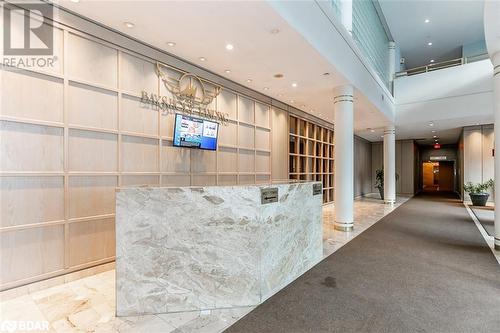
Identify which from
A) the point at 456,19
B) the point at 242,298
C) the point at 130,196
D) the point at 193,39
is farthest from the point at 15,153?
the point at 456,19

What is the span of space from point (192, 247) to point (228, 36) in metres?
3.12

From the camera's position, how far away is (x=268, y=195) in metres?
2.90

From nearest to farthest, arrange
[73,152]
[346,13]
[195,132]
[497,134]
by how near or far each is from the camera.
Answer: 1. [73,152]
2. [497,134]
3. [195,132]
4. [346,13]

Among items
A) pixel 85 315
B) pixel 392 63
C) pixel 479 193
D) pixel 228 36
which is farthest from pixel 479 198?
pixel 85 315

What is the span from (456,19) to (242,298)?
44.2 ft

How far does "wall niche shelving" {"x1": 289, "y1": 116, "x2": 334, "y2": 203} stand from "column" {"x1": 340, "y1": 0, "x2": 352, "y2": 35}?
9.96ft

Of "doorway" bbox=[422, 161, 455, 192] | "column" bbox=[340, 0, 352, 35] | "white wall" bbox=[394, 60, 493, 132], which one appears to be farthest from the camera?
"doorway" bbox=[422, 161, 455, 192]

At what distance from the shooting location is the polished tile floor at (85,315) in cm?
237

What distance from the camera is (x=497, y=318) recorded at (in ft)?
8.25

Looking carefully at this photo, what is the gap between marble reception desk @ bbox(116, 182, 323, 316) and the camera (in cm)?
254

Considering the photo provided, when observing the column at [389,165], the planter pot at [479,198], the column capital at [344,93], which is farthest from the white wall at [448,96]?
the column capital at [344,93]

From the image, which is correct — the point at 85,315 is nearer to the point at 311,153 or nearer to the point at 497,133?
the point at 497,133

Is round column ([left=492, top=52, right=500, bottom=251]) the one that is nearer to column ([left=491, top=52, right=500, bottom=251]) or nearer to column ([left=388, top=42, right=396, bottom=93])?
column ([left=491, top=52, right=500, bottom=251])

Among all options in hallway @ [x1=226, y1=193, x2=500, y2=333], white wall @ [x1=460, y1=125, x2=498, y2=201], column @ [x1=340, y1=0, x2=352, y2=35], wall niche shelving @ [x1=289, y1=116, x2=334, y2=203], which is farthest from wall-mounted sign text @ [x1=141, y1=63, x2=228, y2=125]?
white wall @ [x1=460, y1=125, x2=498, y2=201]
